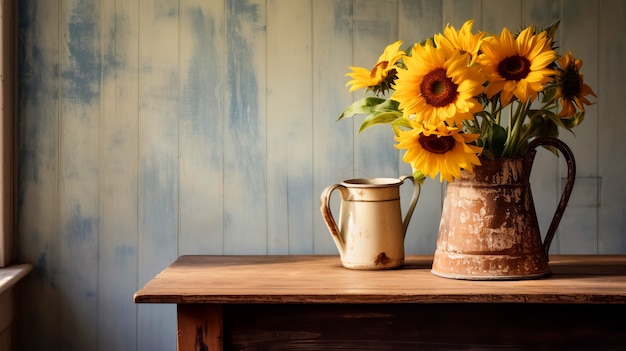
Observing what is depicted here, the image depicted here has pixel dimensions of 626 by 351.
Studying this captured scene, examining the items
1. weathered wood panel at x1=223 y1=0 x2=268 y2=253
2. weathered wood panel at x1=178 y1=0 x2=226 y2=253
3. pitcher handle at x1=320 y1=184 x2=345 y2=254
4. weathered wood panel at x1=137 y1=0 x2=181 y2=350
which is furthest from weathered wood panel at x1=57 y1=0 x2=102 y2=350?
pitcher handle at x1=320 y1=184 x2=345 y2=254

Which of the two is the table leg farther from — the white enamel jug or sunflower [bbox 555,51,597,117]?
sunflower [bbox 555,51,597,117]

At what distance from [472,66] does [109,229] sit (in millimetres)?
994

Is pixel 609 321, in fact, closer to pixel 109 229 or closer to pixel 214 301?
pixel 214 301

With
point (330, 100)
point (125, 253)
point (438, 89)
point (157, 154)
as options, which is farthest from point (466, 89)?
point (125, 253)

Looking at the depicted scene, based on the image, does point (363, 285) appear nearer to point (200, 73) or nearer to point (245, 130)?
point (245, 130)

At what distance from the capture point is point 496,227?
4.32 ft

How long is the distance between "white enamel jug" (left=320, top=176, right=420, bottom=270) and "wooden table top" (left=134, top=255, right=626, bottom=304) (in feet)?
0.10

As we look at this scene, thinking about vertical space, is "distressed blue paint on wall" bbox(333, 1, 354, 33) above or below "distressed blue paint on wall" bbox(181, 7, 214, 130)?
above

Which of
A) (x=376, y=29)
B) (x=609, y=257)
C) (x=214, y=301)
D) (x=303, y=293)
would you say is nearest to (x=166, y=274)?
(x=214, y=301)

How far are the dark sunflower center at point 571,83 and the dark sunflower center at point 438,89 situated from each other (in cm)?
24

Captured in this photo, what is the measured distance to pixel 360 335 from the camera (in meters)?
1.28

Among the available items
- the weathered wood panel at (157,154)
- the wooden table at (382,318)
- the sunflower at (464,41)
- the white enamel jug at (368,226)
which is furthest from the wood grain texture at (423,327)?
the weathered wood panel at (157,154)

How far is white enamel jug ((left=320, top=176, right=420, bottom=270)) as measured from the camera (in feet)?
4.76

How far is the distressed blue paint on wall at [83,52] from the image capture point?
1.76 meters
